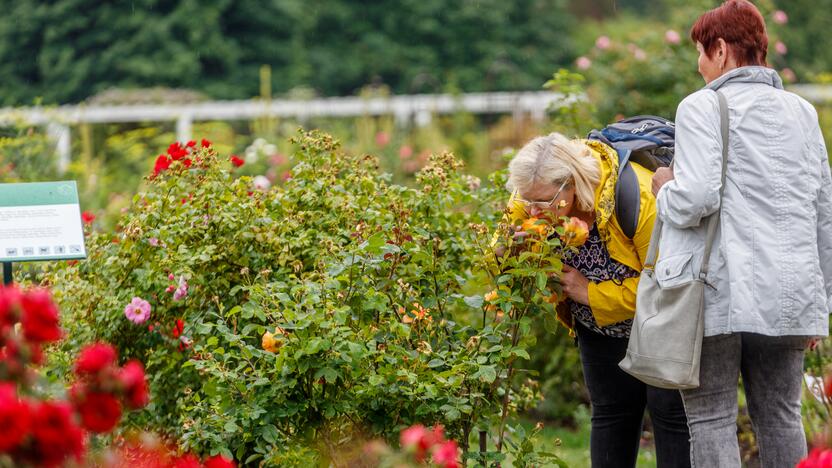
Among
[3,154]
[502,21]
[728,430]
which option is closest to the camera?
[728,430]

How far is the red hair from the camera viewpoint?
2742 mm

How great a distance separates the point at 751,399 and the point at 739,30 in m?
0.99

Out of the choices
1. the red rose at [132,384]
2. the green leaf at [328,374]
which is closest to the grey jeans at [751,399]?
the green leaf at [328,374]

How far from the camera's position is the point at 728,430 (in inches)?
111

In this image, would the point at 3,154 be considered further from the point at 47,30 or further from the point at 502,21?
the point at 502,21

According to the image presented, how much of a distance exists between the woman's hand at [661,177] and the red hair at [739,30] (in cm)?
34

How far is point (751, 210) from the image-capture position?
2.65 metres

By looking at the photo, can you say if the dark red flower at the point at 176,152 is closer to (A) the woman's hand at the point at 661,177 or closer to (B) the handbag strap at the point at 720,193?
(A) the woman's hand at the point at 661,177

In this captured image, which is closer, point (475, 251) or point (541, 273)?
point (541, 273)

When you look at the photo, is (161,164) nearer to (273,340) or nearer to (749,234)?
(273,340)

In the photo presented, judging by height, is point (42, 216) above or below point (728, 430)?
above

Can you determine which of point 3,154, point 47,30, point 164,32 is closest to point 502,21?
point 164,32

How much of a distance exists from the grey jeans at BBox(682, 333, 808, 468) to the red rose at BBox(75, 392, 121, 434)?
5.59 feet

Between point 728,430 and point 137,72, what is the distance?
20.4 metres
